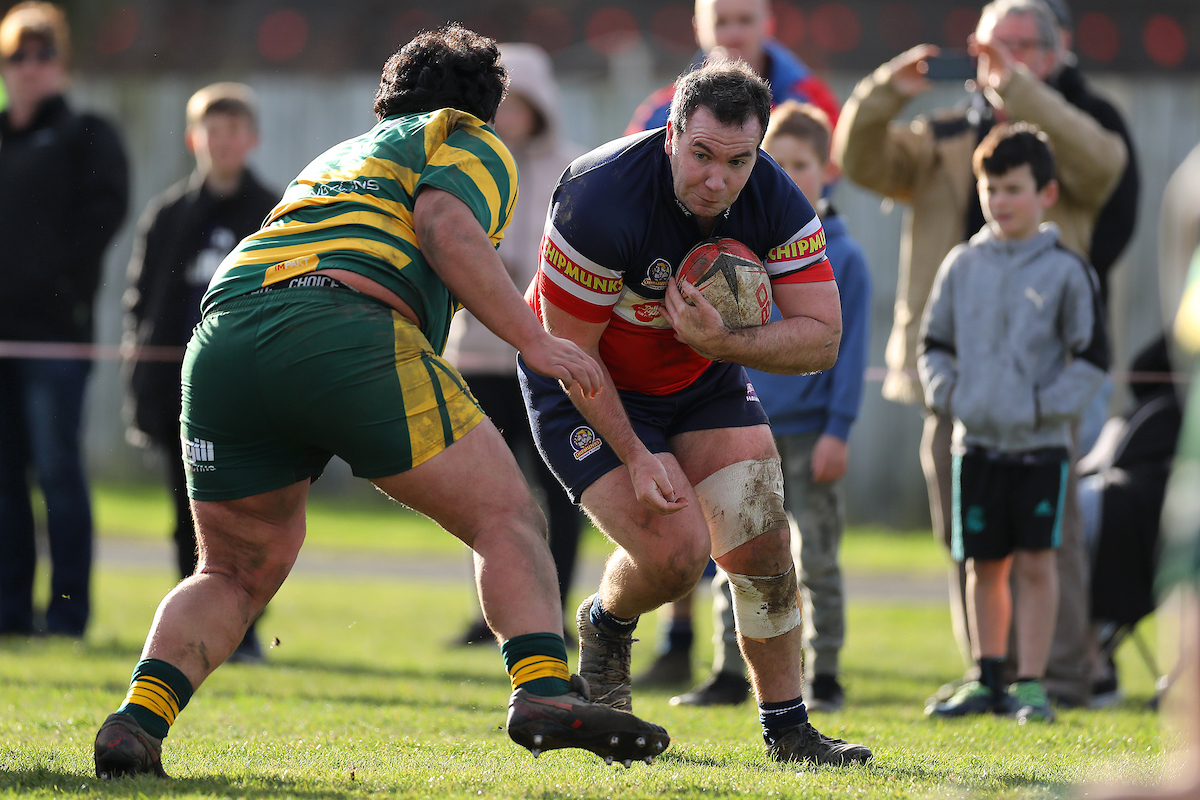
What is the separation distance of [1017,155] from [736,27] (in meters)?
1.76

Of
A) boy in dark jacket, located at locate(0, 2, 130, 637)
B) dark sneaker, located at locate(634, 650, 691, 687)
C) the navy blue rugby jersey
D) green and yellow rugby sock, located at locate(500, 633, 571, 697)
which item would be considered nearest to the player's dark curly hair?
the navy blue rugby jersey

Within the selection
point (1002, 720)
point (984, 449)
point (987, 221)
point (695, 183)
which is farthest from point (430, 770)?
point (987, 221)

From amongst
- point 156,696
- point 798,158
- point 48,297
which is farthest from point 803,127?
point 48,297

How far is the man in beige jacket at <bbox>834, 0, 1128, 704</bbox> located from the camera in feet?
20.2

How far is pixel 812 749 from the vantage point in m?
4.21

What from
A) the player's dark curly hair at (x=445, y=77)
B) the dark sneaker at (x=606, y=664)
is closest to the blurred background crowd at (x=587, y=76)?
the dark sneaker at (x=606, y=664)

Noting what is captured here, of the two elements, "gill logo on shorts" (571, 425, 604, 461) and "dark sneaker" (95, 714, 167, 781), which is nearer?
"dark sneaker" (95, 714, 167, 781)

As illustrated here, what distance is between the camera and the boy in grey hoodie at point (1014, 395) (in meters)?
5.62

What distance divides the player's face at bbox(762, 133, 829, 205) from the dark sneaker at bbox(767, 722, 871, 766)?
255 cm

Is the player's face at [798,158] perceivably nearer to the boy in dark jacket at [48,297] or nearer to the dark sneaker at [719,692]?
the dark sneaker at [719,692]

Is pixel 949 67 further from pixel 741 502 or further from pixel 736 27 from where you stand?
pixel 741 502

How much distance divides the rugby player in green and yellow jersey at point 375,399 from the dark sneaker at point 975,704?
2355 mm

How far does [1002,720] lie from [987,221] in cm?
241

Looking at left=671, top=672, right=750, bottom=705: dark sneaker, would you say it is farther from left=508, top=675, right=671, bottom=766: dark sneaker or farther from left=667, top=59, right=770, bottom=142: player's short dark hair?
left=667, top=59, right=770, bottom=142: player's short dark hair
